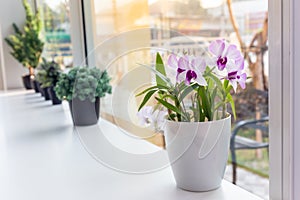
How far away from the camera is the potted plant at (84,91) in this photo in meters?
1.50

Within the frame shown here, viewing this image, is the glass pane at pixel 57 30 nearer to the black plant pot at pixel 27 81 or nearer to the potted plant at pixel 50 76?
the black plant pot at pixel 27 81

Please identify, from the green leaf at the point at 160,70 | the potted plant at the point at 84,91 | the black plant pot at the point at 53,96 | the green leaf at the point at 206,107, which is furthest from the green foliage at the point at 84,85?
the green leaf at the point at 206,107

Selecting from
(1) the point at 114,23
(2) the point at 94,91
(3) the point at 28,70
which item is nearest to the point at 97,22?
A: (1) the point at 114,23

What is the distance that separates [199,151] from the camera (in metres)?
0.78

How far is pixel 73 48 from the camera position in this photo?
88.9 inches

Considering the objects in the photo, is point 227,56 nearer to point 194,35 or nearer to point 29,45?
point 194,35

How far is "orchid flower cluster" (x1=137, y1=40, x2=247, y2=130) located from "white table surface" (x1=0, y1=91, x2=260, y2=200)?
0.18m

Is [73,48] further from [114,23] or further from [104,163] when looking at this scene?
[104,163]

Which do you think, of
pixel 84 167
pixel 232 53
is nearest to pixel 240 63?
pixel 232 53

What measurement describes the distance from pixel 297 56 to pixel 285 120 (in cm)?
13

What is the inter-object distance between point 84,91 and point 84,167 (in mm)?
508

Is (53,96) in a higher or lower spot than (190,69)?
lower

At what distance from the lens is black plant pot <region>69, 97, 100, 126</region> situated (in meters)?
1.53

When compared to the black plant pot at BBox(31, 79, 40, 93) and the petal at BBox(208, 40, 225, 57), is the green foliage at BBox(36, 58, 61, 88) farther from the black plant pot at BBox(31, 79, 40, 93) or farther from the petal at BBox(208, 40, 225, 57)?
the petal at BBox(208, 40, 225, 57)
